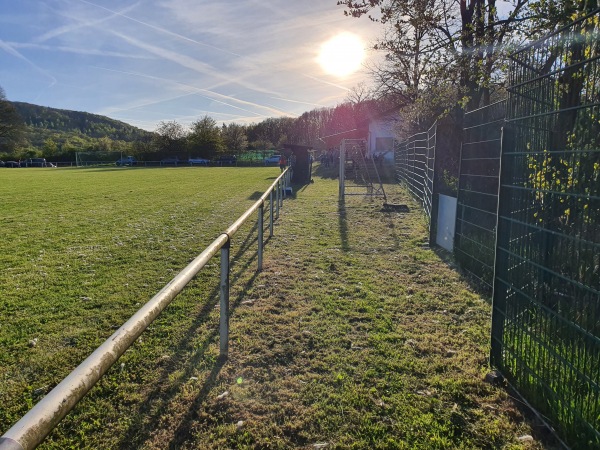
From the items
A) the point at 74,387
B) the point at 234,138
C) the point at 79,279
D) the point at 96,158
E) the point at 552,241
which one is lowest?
the point at 79,279

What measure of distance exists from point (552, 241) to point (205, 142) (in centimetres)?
6311

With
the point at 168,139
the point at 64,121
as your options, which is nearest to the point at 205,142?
the point at 168,139

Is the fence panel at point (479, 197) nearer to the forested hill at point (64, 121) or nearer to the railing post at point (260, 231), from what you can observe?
the railing post at point (260, 231)

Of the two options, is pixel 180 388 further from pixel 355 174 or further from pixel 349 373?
pixel 355 174

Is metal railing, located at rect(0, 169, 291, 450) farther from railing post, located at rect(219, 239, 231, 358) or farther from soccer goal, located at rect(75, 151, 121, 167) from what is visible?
soccer goal, located at rect(75, 151, 121, 167)

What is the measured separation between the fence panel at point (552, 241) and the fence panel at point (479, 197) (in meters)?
2.28

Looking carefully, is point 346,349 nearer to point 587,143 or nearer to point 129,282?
point 587,143

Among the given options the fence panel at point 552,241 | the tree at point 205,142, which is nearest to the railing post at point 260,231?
the fence panel at point 552,241

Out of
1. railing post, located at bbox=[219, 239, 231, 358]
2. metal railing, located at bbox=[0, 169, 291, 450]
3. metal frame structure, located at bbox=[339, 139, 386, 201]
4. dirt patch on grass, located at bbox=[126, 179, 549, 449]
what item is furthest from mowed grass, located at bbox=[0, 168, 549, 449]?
metal frame structure, located at bbox=[339, 139, 386, 201]

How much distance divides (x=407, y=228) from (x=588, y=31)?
6.19m

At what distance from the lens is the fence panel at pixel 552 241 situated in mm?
2404

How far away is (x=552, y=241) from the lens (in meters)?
2.85

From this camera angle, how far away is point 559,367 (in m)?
2.53

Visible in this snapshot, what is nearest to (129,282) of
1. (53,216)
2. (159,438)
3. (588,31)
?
(159,438)
